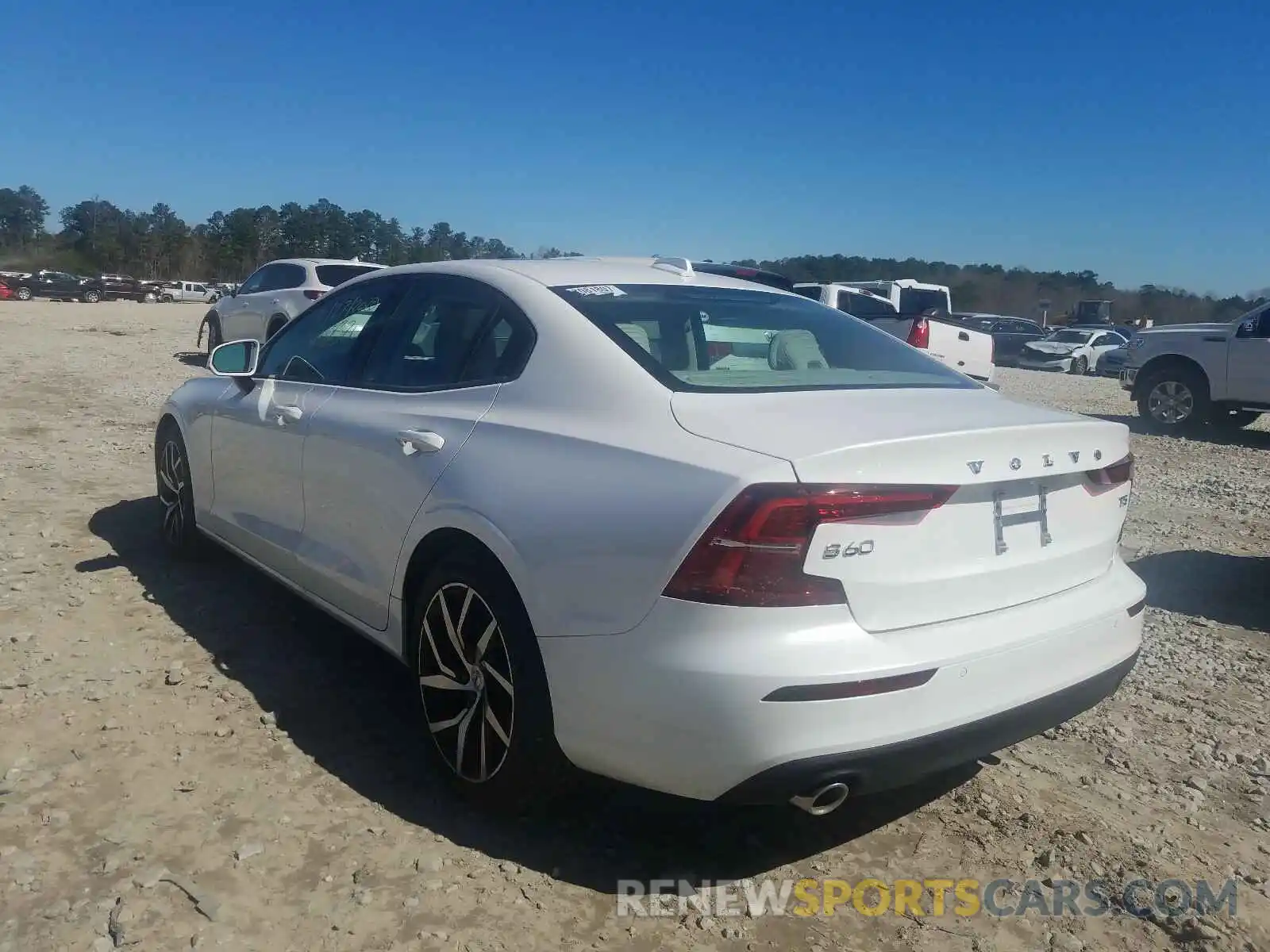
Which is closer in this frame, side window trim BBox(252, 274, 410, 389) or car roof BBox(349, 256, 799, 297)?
car roof BBox(349, 256, 799, 297)

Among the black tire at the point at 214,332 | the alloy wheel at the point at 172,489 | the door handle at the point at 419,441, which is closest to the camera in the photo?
the door handle at the point at 419,441

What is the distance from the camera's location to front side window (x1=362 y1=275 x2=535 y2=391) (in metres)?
3.15

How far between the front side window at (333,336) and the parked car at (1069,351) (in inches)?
1120

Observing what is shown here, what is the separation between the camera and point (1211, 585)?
18.1 ft

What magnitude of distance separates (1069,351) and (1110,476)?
2919 cm

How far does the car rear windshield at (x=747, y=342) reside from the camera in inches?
115

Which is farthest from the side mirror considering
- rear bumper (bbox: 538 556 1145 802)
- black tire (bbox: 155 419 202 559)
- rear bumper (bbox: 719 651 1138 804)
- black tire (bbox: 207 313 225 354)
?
black tire (bbox: 207 313 225 354)

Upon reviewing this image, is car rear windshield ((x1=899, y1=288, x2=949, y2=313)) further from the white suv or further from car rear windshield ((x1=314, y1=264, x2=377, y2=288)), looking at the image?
the white suv

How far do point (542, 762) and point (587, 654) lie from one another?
15.6 inches

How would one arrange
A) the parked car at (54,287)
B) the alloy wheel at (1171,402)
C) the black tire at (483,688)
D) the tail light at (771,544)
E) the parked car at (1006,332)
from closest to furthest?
1. the tail light at (771,544)
2. the black tire at (483,688)
3. the alloy wheel at (1171,402)
4. the parked car at (1006,332)
5. the parked car at (54,287)

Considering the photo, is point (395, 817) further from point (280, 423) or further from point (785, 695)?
point (280, 423)

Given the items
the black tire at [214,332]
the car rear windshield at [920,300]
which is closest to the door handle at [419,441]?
the black tire at [214,332]

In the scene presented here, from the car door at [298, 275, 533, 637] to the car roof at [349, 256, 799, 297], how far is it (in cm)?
7

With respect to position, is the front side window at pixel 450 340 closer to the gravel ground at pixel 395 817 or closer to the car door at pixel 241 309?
the gravel ground at pixel 395 817
